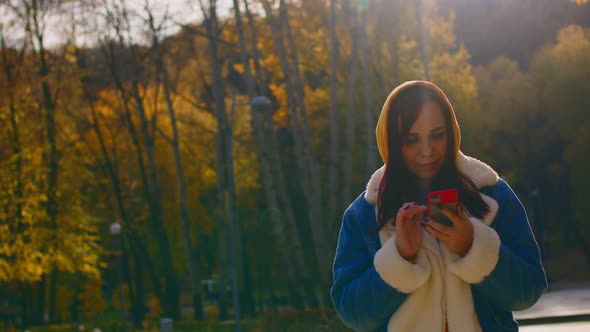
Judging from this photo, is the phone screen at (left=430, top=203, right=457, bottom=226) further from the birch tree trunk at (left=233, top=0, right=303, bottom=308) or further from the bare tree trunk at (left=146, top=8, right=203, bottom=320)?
the bare tree trunk at (left=146, top=8, right=203, bottom=320)

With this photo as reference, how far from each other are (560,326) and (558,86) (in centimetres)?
1954

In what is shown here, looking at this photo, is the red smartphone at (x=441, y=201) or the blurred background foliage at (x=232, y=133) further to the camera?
the blurred background foliage at (x=232, y=133)

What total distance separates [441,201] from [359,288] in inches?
15.1

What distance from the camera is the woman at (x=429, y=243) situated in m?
2.72

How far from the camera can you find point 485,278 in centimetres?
275


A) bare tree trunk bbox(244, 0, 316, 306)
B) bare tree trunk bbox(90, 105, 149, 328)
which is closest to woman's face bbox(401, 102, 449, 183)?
bare tree trunk bbox(244, 0, 316, 306)

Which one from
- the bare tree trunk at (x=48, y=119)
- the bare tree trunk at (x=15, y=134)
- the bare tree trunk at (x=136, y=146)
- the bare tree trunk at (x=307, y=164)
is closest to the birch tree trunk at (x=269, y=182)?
the bare tree trunk at (x=307, y=164)

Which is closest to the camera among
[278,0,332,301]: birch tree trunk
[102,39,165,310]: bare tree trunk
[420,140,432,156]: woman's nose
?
[420,140,432,156]: woman's nose

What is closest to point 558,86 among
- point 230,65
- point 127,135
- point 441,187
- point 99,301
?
point 230,65

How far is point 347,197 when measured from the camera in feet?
79.2

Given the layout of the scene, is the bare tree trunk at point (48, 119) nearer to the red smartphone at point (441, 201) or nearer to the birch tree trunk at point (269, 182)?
the birch tree trunk at point (269, 182)

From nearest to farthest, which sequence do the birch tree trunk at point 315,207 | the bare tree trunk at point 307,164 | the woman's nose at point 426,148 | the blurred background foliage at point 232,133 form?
→ the woman's nose at point 426,148 → the birch tree trunk at point 315,207 → the bare tree trunk at point 307,164 → the blurred background foliage at point 232,133

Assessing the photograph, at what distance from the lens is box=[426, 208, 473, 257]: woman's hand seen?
2668mm

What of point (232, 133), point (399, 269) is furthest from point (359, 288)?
point (232, 133)
